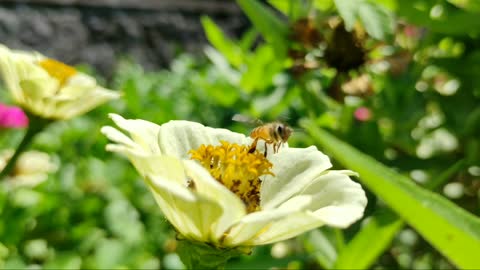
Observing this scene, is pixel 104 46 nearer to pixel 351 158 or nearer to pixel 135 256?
pixel 135 256

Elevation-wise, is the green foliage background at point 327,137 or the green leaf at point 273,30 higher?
the green leaf at point 273,30

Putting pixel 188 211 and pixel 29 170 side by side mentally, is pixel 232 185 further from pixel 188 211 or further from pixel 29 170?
pixel 29 170

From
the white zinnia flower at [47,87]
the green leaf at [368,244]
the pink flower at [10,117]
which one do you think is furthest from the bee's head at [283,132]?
the pink flower at [10,117]

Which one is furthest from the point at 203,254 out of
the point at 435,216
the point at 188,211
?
the point at 435,216

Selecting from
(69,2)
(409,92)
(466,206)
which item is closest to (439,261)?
(466,206)

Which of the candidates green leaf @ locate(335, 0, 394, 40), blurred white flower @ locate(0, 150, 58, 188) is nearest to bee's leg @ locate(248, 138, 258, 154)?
green leaf @ locate(335, 0, 394, 40)

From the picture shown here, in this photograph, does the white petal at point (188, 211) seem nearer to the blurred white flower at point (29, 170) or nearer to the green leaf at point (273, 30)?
the green leaf at point (273, 30)
